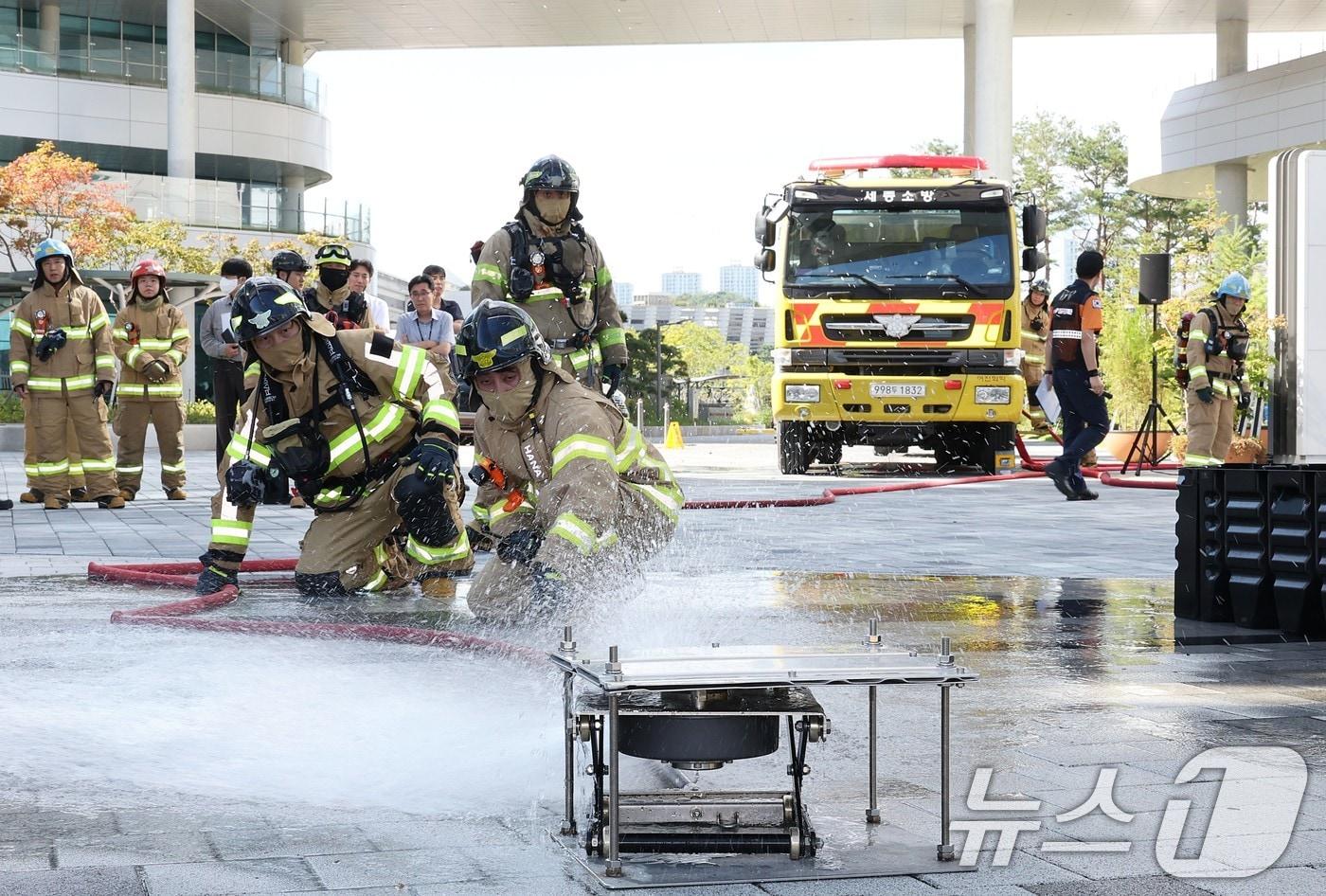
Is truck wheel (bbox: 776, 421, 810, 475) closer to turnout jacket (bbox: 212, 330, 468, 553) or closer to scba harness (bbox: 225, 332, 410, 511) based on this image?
turnout jacket (bbox: 212, 330, 468, 553)

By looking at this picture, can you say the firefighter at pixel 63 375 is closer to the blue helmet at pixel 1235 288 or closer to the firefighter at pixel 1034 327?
the blue helmet at pixel 1235 288

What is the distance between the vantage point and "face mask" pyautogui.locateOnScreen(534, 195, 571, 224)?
29.0 feet

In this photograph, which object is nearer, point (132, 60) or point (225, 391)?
point (225, 391)

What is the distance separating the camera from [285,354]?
6.91 m

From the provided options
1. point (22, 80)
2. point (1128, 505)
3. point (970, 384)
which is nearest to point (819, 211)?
point (970, 384)

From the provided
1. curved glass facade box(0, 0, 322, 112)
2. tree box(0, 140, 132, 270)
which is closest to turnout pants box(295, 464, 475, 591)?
tree box(0, 140, 132, 270)

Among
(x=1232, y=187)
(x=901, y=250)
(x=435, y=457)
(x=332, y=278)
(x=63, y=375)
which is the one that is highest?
(x=1232, y=187)

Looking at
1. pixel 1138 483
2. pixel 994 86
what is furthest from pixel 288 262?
pixel 994 86

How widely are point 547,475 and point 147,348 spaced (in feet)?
26.6

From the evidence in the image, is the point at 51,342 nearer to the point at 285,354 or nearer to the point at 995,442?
the point at 285,354

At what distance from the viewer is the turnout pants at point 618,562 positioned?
641 centimetres

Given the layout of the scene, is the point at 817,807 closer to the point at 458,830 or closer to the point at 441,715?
the point at 458,830

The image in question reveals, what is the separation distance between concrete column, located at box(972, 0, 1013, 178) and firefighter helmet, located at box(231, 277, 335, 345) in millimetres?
29685

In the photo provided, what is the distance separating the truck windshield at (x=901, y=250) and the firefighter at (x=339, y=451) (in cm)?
→ 916
